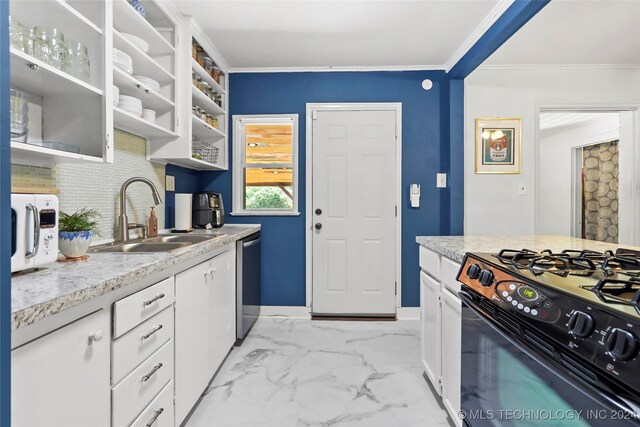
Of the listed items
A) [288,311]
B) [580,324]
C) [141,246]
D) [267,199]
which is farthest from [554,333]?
[267,199]

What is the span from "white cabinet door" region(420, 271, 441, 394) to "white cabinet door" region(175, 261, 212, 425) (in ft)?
4.14

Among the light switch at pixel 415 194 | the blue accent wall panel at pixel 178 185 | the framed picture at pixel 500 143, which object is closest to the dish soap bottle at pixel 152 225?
the blue accent wall panel at pixel 178 185

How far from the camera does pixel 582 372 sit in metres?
0.72

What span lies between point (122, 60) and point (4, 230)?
1455 mm

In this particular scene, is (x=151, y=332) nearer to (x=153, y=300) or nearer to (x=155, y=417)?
(x=153, y=300)

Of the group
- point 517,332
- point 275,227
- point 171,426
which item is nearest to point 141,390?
point 171,426

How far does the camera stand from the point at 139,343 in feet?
3.93

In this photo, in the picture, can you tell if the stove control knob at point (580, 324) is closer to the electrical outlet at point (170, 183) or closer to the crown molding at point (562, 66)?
the electrical outlet at point (170, 183)

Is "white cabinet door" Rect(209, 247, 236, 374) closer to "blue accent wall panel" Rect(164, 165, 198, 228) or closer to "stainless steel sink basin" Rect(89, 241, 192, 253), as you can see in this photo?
"stainless steel sink basin" Rect(89, 241, 192, 253)

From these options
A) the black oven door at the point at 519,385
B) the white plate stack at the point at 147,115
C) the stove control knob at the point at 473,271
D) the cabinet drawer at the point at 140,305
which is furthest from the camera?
the white plate stack at the point at 147,115

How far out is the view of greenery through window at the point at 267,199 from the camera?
136 inches

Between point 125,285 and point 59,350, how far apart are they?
29 cm

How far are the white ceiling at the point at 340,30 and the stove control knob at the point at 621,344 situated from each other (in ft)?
7.47

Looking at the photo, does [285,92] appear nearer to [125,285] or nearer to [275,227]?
[275,227]
